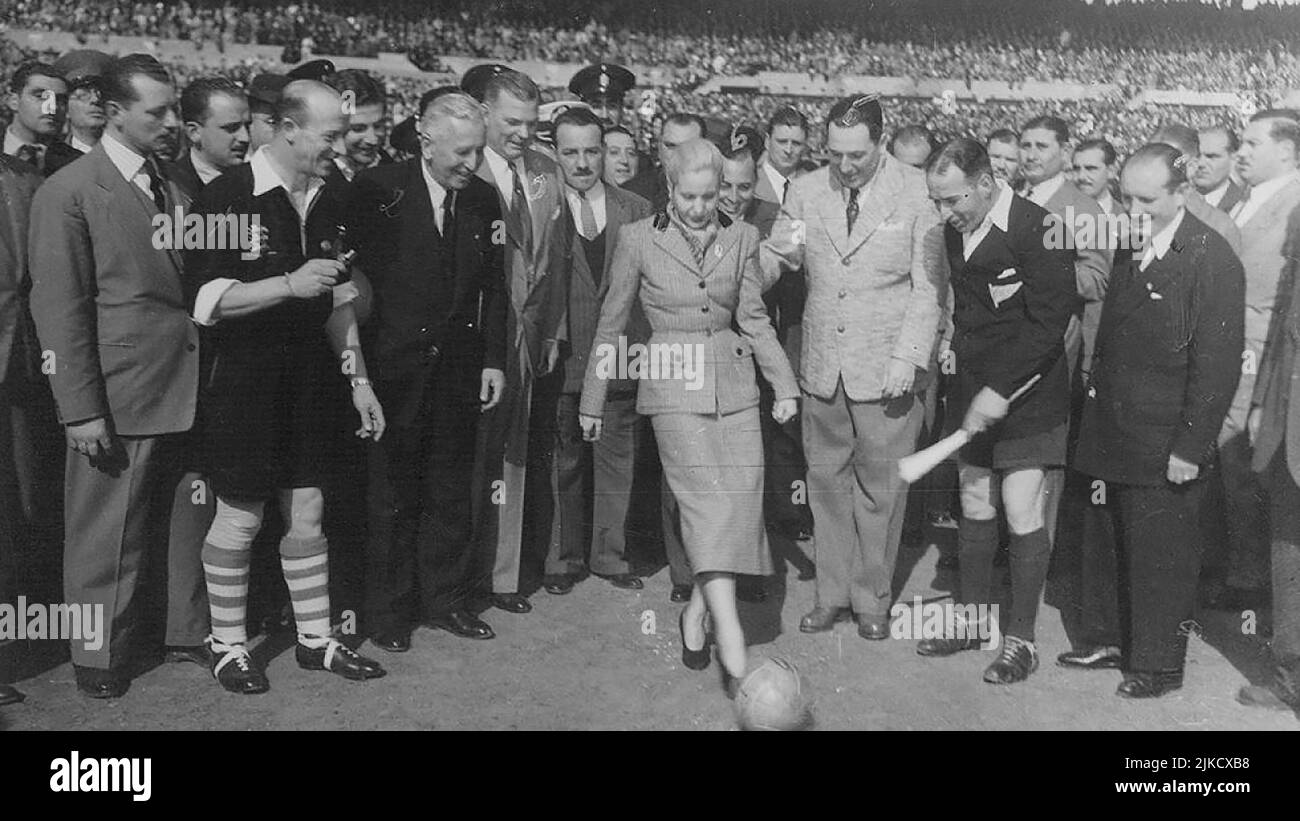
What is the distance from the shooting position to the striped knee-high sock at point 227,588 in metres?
3.84

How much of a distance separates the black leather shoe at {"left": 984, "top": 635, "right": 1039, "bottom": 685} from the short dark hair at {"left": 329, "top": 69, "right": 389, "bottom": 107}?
12.2 ft

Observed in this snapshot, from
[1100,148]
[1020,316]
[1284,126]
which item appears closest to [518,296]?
[1020,316]

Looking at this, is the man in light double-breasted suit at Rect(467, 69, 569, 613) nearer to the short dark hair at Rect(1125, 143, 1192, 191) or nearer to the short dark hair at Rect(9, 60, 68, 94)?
the short dark hair at Rect(9, 60, 68, 94)

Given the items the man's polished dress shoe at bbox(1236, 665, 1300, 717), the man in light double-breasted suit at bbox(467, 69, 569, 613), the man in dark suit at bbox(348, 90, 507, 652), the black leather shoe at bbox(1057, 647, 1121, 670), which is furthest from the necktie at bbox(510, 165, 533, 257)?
the man's polished dress shoe at bbox(1236, 665, 1300, 717)

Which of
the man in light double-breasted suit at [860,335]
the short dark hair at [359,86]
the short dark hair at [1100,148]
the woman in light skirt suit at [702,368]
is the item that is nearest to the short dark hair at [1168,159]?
the man in light double-breasted suit at [860,335]

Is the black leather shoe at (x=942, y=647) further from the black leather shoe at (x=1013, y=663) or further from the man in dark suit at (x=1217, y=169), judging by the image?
the man in dark suit at (x=1217, y=169)

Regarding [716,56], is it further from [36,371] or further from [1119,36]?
[36,371]

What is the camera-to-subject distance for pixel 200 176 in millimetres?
4336

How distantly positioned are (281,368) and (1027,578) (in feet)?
9.99

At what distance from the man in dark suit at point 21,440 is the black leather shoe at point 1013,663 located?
365cm

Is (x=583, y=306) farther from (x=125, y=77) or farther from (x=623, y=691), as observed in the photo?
(x=125, y=77)

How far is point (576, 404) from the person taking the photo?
16.6 feet
